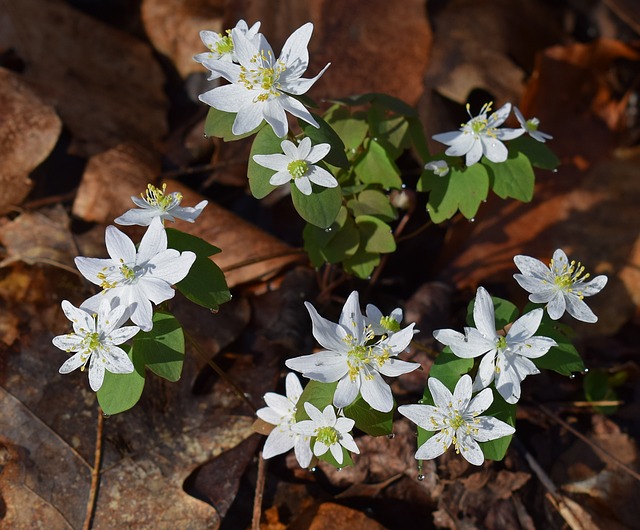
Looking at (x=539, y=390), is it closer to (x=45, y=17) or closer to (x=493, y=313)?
(x=493, y=313)

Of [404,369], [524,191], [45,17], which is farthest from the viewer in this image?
[45,17]

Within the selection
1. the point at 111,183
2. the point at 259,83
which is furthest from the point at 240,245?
the point at 259,83

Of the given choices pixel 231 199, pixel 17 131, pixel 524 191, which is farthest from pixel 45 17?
pixel 524 191

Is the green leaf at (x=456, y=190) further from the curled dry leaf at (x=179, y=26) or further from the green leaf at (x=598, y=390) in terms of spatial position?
the curled dry leaf at (x=179, y=26)

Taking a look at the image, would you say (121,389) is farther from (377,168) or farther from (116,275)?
(377,168)

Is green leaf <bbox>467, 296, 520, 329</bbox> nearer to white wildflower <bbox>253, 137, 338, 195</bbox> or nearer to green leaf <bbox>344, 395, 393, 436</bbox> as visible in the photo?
green leaf <bbox>344, 395, 393, 436</bbox>

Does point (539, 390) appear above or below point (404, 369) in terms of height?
below
